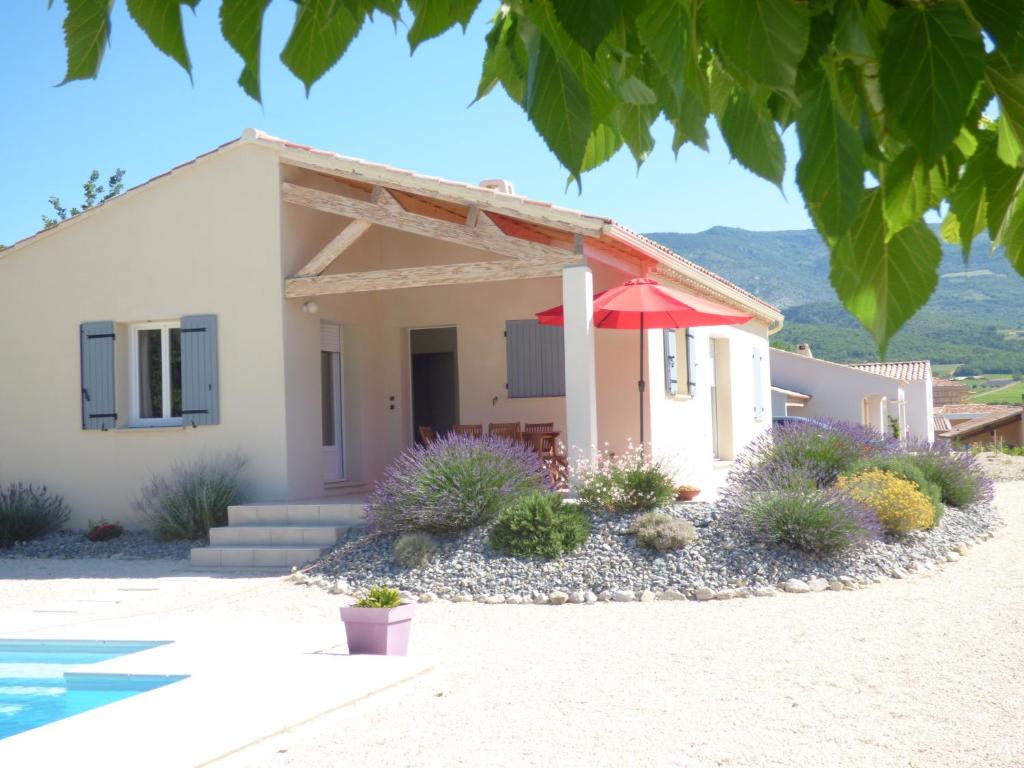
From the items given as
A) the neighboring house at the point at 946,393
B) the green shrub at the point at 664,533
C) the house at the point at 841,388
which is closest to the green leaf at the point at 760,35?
the green shrub at the point at 664,533

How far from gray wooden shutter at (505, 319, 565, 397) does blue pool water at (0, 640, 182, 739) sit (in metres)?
6.75

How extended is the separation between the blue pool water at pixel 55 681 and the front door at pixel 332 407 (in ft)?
20.7

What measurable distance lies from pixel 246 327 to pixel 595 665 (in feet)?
23.9

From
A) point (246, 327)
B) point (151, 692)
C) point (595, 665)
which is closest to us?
point (151, 692)

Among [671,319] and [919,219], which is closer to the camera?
[919,219]

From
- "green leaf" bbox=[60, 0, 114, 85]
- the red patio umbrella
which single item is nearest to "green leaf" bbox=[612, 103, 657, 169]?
"green leaf" bbox=[60, 0, 114, 85]

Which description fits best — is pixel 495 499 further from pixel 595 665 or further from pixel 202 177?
pixel 202 177

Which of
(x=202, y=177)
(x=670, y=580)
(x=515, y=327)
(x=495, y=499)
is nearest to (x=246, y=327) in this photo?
(x=202, y=177)

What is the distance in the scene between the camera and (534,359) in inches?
504

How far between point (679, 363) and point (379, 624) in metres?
8.71

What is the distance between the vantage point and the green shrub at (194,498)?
11359 mm

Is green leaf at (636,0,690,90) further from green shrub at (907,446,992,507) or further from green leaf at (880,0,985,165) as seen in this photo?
green shrub at (907,446,992,507)

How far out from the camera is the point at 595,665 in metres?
6.00

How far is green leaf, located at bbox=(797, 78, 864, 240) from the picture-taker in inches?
27.3
